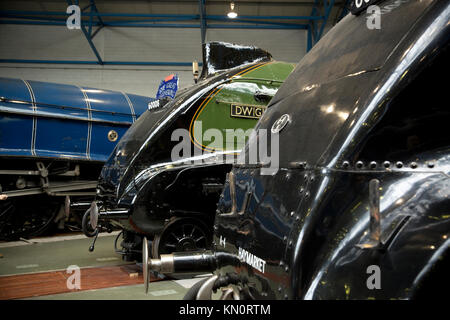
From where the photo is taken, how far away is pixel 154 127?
180 inches

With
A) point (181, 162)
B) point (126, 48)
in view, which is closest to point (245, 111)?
point (181, 162)

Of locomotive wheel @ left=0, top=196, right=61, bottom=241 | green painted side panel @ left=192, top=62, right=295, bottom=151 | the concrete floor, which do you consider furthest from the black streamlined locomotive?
locomotive wheel @ left=0, top=196, right=61, bottom=241

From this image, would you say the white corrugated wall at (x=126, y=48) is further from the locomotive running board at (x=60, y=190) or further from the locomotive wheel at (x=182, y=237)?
the locomotive wheel at (x=182, y=237)

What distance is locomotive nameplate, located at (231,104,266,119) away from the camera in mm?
4871

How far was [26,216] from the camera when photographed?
7.61 m

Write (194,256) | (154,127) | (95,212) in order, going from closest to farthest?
(194,256)
(95,212)
(154,127)

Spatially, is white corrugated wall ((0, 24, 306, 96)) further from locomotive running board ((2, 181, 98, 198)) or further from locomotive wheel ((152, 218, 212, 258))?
locomotive wheel ((152, 218, 212, 258))

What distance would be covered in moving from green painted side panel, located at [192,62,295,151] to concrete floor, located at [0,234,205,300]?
4.95ft

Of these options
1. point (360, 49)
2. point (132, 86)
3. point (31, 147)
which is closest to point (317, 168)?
point (360, 49)

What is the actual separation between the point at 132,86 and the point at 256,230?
1406 centimetres

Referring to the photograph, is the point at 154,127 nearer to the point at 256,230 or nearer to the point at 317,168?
the point at 256,230

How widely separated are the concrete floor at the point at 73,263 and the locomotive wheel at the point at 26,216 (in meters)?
0.40

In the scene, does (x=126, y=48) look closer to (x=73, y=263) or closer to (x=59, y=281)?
(x=73, y=263)

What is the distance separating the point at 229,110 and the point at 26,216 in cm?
481
